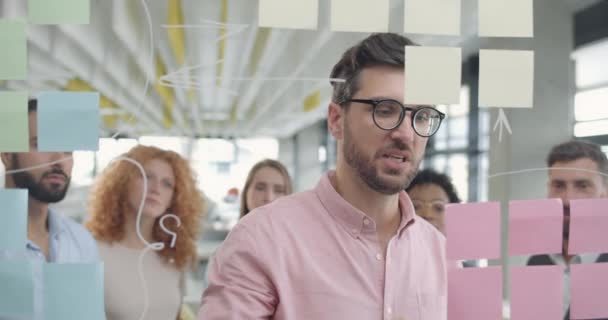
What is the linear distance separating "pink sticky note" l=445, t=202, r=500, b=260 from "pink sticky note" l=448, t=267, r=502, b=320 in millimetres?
37

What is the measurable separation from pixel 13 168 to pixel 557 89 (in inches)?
48.5

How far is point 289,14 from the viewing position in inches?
45.4

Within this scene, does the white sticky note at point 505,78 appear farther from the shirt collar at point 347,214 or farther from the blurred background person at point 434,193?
the shirt collar at point 347,214

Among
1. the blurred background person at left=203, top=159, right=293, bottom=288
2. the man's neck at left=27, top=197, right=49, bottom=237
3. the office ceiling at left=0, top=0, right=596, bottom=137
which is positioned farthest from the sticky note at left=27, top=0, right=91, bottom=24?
the blurred background person at left=203, top=159, right=293, bottom=288

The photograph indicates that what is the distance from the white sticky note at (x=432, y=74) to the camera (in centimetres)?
114

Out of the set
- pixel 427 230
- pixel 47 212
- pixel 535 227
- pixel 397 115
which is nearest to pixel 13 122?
pixel 47 212

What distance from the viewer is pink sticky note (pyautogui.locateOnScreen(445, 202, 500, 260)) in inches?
47.6

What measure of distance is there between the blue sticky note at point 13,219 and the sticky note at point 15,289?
37 millimetres

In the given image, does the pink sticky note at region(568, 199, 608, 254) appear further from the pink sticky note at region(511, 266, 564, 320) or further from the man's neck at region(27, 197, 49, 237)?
the man's neck at region(27, 197, 49, 237)

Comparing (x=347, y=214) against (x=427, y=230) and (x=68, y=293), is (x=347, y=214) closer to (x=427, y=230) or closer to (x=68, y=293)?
(x=427, y=230)

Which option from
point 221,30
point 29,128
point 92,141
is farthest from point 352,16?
point 29,128

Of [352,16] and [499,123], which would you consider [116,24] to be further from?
[499,123]

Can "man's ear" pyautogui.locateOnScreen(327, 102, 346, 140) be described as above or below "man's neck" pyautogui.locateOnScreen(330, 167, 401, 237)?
above

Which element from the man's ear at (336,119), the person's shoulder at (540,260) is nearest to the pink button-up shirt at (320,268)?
the man's ear at (336,119)
